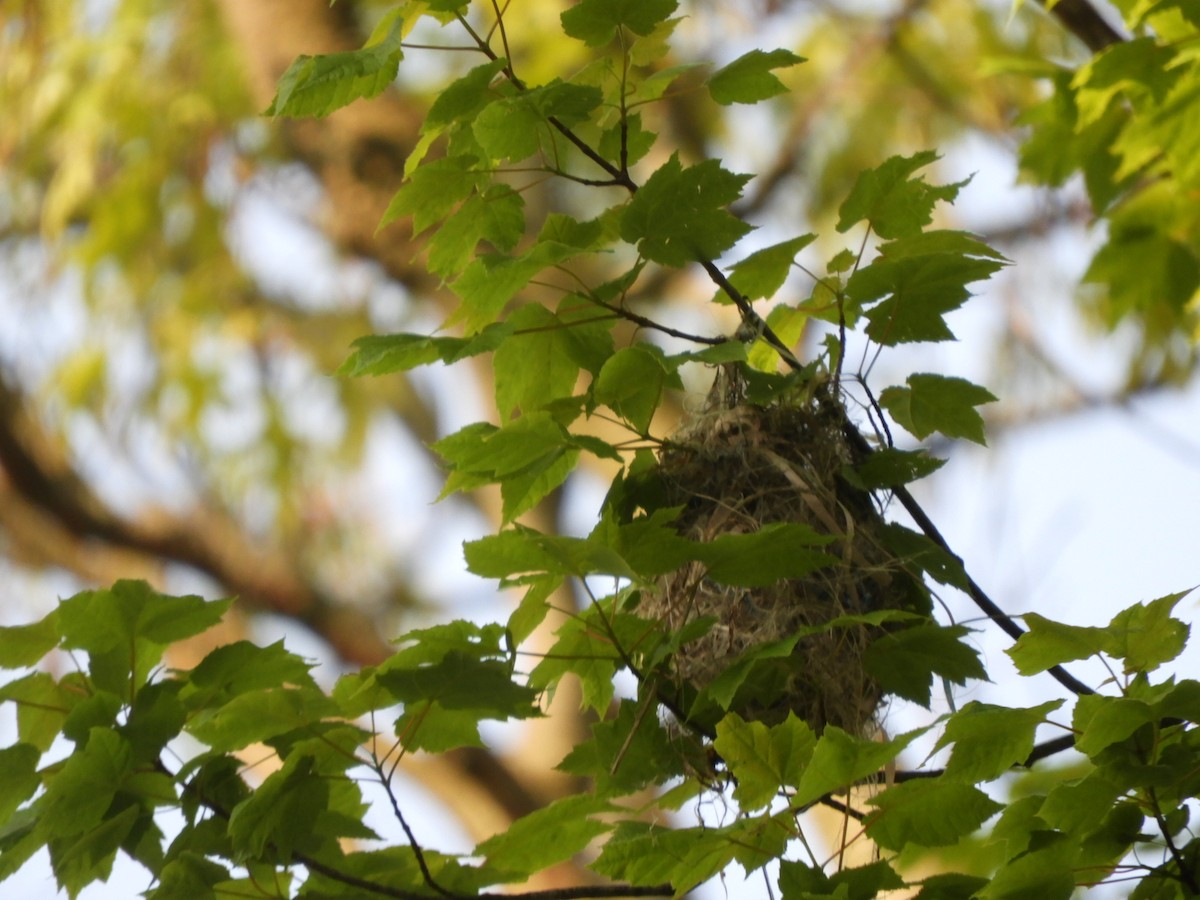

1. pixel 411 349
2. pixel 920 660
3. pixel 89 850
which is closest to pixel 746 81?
pixel 411 349

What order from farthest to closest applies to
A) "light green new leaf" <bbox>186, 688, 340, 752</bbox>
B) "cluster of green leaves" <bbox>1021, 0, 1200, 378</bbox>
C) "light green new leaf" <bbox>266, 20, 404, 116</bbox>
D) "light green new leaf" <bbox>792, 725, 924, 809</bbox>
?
"cluster of green leaves" <bbox>1021, 0, 1200, 378</bbox>, "light green new leaf" <bbox>186, 688, 340, 752</bbox>, "light green new leaf" <bbox>266, 20, 404, 116</bbox>, "light green new leaf" <bbox>792, 725, 924, 809</bbox>

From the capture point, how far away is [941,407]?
4.17 feet

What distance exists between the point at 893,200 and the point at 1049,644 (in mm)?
439

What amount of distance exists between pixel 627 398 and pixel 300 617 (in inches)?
171

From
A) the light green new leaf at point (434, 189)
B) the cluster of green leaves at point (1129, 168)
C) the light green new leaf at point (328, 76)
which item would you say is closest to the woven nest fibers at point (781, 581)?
the light green new leaf at point (434, 189)

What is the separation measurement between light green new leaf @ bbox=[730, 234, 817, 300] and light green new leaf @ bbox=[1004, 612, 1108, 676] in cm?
40

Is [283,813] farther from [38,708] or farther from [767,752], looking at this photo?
[767,752]

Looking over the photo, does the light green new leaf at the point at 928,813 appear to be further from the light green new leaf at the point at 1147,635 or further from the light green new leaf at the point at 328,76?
the light green new leaf at the point at 328,76

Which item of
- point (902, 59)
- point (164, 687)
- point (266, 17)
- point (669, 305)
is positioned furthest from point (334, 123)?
point (164, 687)

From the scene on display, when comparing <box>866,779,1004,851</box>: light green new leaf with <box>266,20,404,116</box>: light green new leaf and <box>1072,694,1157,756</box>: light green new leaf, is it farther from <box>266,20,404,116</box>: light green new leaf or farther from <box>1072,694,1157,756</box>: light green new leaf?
<box>266,20,404,116</box>: light green new leaf

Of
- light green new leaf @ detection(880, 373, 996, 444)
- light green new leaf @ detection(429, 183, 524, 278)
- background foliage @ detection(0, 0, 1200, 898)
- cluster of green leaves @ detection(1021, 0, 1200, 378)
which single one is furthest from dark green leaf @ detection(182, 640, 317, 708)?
cluster of green leaves @ detection(1021, 0, 1200, 378)

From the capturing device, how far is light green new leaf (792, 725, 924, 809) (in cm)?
101

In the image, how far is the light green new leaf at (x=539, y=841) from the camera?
4.40 feet

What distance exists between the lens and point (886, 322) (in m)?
1.25
